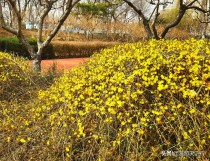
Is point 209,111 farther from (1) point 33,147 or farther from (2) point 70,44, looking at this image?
(2) point 70,44

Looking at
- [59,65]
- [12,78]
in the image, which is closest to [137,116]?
[12,78]

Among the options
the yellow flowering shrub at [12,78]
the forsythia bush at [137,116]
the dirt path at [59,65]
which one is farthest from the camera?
the dirt path at [59,65]

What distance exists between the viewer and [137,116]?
2.61 metres

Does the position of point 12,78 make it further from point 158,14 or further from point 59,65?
point 59,65

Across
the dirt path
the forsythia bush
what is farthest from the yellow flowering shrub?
the forsythia bush

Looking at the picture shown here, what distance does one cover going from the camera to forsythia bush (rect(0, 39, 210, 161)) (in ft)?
8.20

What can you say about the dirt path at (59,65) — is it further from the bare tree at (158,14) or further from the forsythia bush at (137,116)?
the forsythia bush at (137,116)

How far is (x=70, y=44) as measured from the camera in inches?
770

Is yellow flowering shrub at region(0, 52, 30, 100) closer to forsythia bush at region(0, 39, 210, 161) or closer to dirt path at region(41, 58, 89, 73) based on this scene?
dirt path at region(41, 58, 89, 73)

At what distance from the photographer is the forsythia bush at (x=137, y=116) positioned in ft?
8.20

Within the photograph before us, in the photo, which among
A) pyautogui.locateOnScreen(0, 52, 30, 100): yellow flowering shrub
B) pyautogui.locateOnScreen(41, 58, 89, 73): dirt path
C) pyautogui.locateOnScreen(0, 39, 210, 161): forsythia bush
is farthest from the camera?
pyautogui.locateOnScreen(41, 58, 89, 73): dirt path

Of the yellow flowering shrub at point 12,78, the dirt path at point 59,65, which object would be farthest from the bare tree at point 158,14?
the yellow flowering shrub at point 12,78

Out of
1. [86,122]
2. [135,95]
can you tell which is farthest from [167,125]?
[86,122]

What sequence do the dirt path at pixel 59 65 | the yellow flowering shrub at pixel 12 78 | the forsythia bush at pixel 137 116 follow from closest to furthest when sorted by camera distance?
1. the forsythia bush at pixel 137 116
2. the yellow flowering shrub at pixel 12 78
3. the dirt path at pixel 59 65
